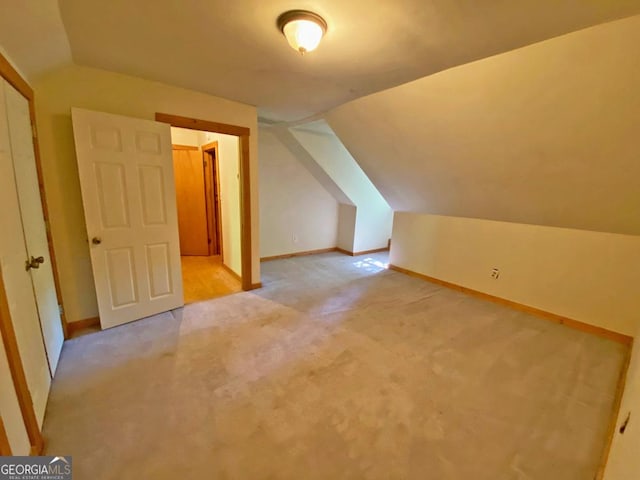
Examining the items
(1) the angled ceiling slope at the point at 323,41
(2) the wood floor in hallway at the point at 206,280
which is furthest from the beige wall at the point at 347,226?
(1) the angled ceiling slope at the point at 323,41

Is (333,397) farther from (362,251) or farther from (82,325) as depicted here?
(362,251)

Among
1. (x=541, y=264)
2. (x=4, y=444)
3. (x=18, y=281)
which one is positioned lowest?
(x=4, y=444)

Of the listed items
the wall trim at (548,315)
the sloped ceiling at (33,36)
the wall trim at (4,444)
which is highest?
the sloped ceiling at (33,36)

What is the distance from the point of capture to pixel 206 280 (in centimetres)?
383

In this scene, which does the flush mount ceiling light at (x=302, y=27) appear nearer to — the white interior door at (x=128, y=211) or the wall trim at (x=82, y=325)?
the white interior door at (x=128, y=211)

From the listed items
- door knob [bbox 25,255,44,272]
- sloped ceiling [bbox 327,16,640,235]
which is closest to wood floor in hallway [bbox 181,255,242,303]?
door knob [bbox 25,255,44,272]

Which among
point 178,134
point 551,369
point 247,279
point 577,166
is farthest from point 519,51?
point 178,134

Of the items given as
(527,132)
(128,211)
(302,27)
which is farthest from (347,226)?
(302,27)

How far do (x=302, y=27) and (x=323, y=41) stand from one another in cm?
28

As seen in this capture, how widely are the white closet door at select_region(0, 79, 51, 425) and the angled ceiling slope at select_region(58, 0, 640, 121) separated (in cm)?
75

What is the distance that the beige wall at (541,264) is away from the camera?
2543mm

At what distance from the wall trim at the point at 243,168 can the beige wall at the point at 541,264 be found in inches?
98.2

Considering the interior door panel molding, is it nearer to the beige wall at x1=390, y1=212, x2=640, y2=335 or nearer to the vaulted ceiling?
the vaulted ceiling

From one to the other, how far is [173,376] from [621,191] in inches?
146
